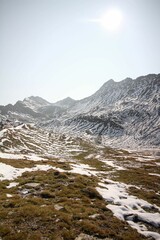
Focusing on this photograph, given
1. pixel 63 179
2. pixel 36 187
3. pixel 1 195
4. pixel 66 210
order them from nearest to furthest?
pixel 66 210, pixel 1 195, pixel 36 187, pixel 63 179

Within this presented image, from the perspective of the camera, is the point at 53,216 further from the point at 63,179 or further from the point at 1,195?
the point at 63,179

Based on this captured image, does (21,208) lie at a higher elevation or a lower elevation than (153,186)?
higher

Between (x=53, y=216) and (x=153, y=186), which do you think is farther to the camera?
(x=153, y=186)

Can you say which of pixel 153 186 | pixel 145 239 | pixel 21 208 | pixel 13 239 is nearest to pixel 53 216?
pixel 21 208

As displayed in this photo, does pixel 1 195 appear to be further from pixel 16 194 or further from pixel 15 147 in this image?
pixel 15 147

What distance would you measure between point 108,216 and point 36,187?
430 inches

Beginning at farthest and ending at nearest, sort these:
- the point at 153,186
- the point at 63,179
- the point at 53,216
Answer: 1. the point at 153,186
2. the point at 63,179
3. the point at 53,216

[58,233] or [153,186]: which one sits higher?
[58,233]

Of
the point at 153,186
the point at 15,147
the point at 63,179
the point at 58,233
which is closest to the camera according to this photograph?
the point at 58,233

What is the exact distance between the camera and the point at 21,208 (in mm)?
19016

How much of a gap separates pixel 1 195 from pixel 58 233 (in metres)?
10.0

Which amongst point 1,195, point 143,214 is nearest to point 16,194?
point 1,195

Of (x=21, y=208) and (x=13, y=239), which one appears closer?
(x=13, y=239)

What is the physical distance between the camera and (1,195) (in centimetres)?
2302
